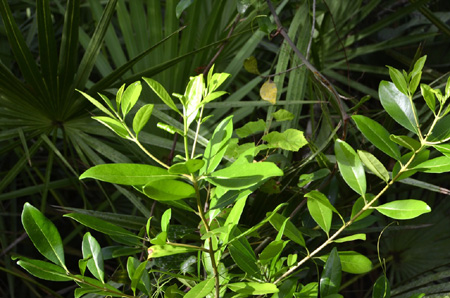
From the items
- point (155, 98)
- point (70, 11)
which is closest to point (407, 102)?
point (70, 11)

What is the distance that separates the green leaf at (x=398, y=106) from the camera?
465 mm

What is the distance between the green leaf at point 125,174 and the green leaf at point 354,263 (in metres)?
0.23

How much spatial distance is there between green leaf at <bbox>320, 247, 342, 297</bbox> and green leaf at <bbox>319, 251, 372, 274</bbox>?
3 centimetres

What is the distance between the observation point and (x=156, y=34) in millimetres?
1222

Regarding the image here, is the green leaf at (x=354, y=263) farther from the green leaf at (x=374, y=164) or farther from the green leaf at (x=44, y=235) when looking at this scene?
the green leaf at (x=44, y=235)

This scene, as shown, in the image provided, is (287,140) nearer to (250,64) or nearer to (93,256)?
(250,64)

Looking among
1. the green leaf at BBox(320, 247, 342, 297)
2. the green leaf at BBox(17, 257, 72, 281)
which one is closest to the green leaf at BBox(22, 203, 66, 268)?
the green leaf at BBox(17, 257, 72, 281)

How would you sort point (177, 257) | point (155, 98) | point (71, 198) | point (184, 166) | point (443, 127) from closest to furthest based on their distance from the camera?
1. point (184, 166)
2. point (443, 127)
3. point (177, 257)
4. point (155, 98)
5. point (71, 198)

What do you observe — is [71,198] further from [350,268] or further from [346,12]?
[350,268]

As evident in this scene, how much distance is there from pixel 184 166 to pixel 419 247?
3.86 ft

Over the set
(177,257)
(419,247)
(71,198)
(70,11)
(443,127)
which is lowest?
(419,247)

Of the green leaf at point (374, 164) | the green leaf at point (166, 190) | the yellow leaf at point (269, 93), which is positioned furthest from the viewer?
the yellow leaf at point (269, 93)

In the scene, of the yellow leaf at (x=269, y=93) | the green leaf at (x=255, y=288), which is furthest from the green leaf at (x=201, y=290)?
the yellow leaf at (x=269, y=93)

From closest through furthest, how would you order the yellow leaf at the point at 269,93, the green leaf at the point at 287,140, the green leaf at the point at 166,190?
1. the green leaf at the point at 166,190
2. the green leaf at the point at 287,140
3. the yellow leaf at the point at 269,93
